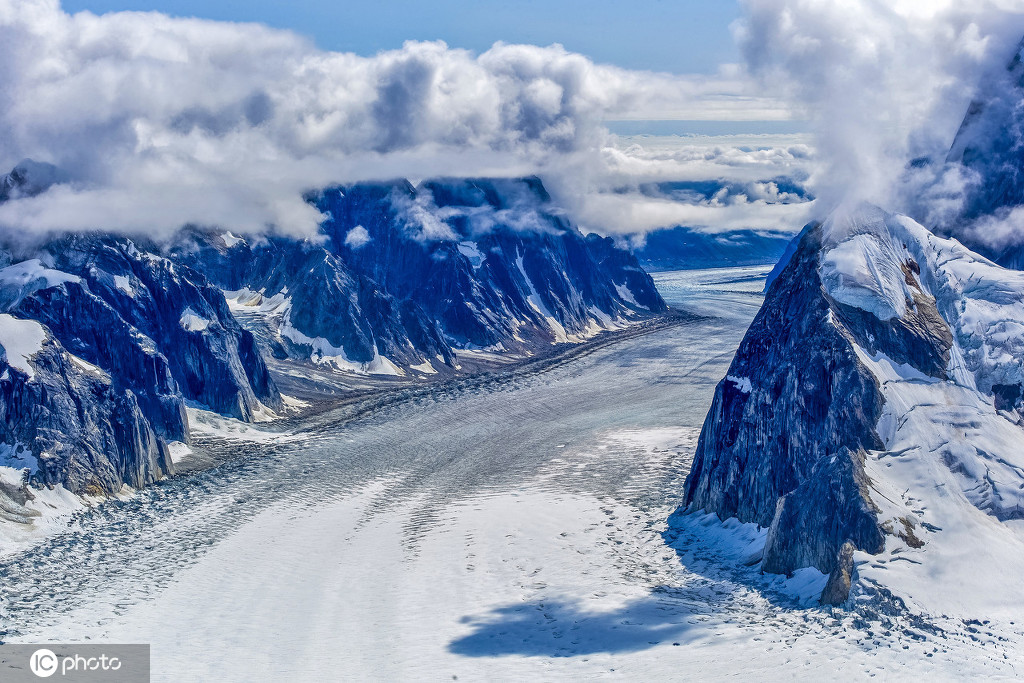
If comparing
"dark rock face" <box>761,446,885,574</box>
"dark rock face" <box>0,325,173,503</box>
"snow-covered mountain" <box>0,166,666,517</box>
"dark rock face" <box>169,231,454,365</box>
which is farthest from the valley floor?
"dark rock face" <box>169,231,454,365</box>

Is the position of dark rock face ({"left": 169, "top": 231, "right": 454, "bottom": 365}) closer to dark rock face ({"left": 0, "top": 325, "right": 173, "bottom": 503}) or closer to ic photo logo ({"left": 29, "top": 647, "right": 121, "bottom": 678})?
dark rock face ({"left": 0, "top": 325, "right": 173, "bottom": 503})

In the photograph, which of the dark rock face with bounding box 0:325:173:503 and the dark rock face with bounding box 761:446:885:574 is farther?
the dark rock face with bounding box 0:325:173:503

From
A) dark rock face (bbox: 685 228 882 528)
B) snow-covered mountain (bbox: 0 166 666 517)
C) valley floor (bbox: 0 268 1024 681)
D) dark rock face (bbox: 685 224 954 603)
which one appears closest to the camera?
valley floor (bbox: 0 268 1024 681)

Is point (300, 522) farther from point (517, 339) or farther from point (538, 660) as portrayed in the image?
point (517, 339)

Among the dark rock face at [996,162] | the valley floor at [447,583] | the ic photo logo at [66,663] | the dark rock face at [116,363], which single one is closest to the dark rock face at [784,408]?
the valley floor at [447,583]

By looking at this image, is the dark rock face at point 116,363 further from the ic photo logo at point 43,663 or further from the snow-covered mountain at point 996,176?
the snow-covered mountain at point 996,176

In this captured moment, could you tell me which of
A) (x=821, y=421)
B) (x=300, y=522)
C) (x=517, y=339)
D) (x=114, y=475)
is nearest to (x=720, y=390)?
(x=821, y=421)
